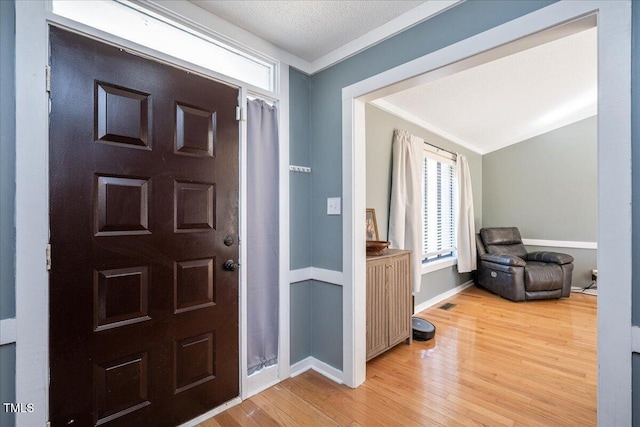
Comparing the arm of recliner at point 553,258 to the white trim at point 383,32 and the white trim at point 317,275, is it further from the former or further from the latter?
the white trim at point 383,32

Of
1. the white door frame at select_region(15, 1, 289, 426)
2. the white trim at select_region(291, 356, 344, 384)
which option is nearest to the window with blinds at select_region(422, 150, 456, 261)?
the white trim at select_region(291, 356, 344, 384)

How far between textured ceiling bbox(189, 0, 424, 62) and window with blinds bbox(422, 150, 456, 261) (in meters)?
2.49

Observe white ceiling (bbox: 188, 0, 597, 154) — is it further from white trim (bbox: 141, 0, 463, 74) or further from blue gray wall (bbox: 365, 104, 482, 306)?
blue gray wall (bbox: 365, 104, 482, 306)

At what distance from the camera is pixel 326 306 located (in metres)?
2.33

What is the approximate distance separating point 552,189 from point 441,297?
116 inches

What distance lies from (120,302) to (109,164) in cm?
70

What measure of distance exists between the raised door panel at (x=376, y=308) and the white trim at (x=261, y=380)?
0.75 metres

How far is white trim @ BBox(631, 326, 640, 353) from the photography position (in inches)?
44.2

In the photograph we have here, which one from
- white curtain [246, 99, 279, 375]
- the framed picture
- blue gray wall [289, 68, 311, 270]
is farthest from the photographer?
the framed picture

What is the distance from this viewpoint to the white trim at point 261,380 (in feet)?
6.61

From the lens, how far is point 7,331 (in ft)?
3.98

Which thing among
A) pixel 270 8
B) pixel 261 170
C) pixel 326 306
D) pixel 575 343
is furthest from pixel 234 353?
pixel 575 343

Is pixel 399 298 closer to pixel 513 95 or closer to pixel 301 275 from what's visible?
pixel 301 275

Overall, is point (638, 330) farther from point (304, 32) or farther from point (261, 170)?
point (304, 32)
